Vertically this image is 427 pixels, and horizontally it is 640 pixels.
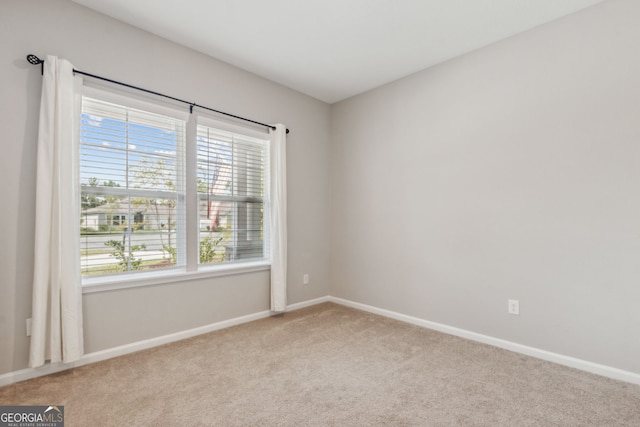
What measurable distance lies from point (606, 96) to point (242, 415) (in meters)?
3.19

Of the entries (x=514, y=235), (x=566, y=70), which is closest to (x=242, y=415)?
(x=514, y=235)

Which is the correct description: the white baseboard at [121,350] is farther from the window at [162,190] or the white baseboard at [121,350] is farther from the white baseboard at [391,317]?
the window at [162,190]

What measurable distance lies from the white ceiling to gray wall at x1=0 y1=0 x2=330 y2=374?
19cm

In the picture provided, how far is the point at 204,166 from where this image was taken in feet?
9.87

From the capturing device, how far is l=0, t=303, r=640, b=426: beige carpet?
171cm

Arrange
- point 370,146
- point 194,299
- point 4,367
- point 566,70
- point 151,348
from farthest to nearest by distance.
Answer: point 370,146
point 194,299
point 151,348
point 566,70
point 4,367

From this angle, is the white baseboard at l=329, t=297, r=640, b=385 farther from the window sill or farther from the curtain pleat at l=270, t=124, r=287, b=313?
the window sill

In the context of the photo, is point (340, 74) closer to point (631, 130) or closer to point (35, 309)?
point (631, 130)

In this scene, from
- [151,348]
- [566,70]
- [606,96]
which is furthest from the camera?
[151,348]

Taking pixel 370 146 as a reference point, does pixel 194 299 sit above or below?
below

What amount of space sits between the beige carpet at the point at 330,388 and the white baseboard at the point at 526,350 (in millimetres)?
72

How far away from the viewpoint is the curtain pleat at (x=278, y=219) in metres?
3.40

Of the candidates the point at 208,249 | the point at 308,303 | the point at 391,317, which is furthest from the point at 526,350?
the point at 208,249

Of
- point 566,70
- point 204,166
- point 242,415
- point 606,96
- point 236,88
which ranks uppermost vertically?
point 236,88
